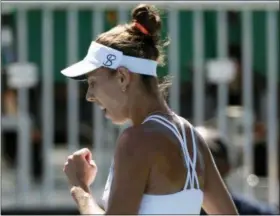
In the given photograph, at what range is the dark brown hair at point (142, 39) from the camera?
2.81m

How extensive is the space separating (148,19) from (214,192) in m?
0.58

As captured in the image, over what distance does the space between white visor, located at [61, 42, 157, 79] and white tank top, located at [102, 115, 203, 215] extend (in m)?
0.15

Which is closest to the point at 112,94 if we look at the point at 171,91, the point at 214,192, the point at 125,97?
the point at 125,97

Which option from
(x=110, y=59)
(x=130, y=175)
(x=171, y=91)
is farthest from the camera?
(x=171, y=91)

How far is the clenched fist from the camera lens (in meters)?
2.86

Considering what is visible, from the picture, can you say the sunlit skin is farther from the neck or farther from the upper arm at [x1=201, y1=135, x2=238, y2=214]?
the upper arm at [x1=201, y1=135, x2=238, y2=214]

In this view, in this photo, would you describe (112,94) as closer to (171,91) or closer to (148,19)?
(148,19)

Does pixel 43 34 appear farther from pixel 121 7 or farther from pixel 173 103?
pixel 173 103

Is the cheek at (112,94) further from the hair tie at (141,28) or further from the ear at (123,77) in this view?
the hair tie at (141,28)

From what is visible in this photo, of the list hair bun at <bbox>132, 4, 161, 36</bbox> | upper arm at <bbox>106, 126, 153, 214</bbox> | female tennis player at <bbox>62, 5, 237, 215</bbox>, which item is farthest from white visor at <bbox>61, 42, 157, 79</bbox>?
upper arm at <bbox>106, 126, 153, 214</bbox>

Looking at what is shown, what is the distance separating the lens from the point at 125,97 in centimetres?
278

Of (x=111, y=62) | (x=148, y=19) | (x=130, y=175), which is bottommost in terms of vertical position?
(x=130, y=175)

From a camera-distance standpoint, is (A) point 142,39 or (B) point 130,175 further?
(A) point 142,39

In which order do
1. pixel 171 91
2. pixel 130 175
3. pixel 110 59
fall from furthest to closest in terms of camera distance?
1. pixel 171 91
2. pixel 110 59
3. pixel 130 175
